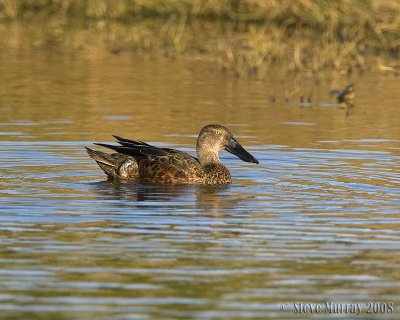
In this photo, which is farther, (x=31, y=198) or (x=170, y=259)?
(x=31, y=198)

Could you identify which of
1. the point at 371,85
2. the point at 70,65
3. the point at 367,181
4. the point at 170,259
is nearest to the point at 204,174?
the point at 367,181

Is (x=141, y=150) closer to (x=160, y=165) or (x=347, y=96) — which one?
(x=160, y=165)

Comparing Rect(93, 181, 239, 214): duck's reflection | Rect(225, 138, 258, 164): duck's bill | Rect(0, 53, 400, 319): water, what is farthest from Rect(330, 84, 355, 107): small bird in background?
Rect(93, 181, 239, 214): duck's reflection

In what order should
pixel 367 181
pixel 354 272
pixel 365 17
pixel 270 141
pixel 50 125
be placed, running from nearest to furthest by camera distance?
1. pixel 354 272
2. pixel 367 181
3. pixel 270 141
4. pixel 50 125
5. pixel 365 17

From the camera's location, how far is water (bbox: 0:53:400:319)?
7.05 meters

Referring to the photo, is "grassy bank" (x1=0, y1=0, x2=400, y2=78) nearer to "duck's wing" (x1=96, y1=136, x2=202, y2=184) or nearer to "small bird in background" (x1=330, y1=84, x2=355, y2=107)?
"small bird in background" (x1=330, y1=84, x2=355, y2=107)

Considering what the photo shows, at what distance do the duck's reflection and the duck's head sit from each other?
55 centimetres

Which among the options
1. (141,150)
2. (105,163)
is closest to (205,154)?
A: (141,150)

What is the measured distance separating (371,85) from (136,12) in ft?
35.0

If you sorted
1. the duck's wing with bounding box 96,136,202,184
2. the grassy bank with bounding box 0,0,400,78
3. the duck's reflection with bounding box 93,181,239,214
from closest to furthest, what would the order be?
the duck's reflection with bounding box 93,181,239,214
the duck's wing with bounding box 96,136,202,184
the grassy bank with bounding box 0,0,400,78

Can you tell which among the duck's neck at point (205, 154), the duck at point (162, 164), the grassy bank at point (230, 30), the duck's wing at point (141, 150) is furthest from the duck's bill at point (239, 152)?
the grassy bank at point (230, 30)

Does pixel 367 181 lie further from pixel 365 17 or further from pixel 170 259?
pixel 365 17

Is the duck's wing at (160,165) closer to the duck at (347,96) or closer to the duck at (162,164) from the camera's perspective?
the duck at (162,164)

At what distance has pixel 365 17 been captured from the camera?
24.7 m
